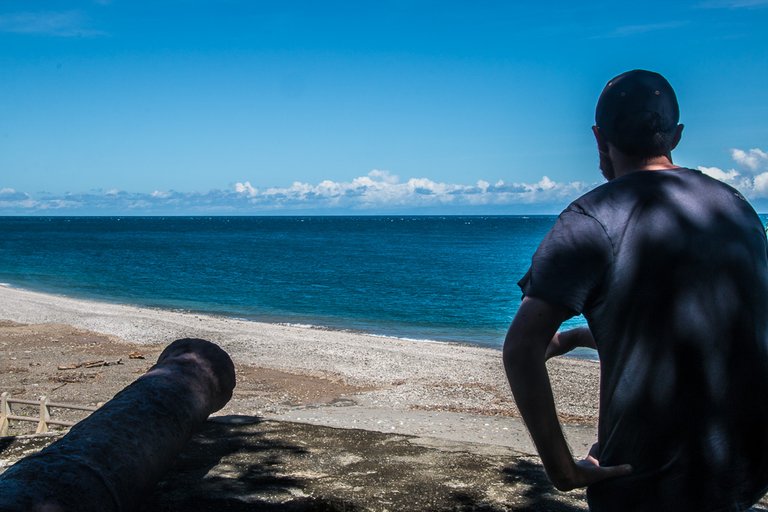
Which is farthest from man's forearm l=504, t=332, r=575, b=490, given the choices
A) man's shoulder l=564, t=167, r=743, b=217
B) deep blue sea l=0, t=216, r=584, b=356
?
deep blue sea l=0, t=216, r=584, b=356

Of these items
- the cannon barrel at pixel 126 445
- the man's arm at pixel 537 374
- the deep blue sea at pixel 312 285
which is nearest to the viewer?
the man's arm at pixel 537 374

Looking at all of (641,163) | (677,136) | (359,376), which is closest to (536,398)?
(641,163)

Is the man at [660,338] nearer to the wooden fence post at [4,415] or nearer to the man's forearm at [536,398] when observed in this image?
the man's forearm at [536,398]

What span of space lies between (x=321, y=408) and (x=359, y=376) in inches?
173

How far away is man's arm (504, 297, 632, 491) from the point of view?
67.0 inches

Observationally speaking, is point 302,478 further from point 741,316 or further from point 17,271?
point 17,271

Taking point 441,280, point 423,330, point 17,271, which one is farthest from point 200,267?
point 423,330

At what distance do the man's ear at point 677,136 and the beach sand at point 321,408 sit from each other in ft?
9.56

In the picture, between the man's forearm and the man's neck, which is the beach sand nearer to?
the man's forearm

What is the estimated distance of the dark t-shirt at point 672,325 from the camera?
1.74 m

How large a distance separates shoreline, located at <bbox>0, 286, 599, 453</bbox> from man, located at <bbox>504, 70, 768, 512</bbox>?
23.8ft

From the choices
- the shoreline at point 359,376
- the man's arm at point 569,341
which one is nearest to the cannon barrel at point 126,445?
the man's arm at point 569,341

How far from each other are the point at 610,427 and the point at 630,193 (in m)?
0.58

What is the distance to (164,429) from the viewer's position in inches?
187
